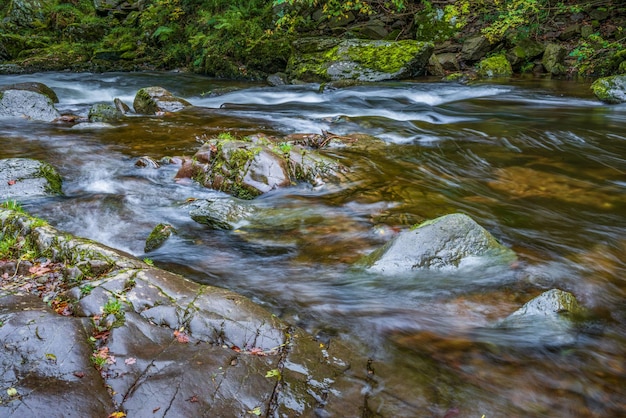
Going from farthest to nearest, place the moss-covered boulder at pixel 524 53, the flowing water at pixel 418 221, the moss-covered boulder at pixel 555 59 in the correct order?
the moss-covered boulder at pixel 524 53
the moss-covered boulder at pixel 555 59
the flowing water at pixel 418 221

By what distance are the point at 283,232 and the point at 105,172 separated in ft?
10.9

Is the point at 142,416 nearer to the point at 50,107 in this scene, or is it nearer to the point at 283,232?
the point at 283,232

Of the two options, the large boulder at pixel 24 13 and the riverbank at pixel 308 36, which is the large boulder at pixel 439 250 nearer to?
the riverbank at pixel 308 36

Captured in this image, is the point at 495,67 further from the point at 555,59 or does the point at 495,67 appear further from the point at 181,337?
the point at 181,337

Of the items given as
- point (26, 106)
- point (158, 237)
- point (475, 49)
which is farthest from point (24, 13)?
point (158, 237)

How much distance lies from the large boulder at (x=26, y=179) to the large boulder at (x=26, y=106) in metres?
4.37

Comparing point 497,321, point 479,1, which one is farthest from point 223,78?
point 497,321

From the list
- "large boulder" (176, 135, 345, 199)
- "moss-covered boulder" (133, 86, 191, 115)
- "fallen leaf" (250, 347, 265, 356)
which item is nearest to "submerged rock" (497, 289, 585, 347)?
"fallen leaf" (250, 347, 265, 356)

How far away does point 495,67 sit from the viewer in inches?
564

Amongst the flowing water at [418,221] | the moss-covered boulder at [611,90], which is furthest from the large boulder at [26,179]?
the moss-covered boulder at [611,90]

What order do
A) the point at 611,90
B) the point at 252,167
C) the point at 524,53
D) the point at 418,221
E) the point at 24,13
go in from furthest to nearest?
the point at 24,13 → the point at 524,53 → the point at 611,90 → the point at 252,167 → the point at 418,221

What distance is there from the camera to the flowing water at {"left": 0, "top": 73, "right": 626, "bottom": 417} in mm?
2877

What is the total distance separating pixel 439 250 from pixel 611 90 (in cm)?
893

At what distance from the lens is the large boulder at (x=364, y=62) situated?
13.8 m
